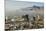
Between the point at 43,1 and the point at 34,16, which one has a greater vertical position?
the point at 43,1

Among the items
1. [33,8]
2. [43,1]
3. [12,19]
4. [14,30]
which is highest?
[43,1]

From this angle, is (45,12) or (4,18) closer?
(4,18)

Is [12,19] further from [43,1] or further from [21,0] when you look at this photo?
[43,1]

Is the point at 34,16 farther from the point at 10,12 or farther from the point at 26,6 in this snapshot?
the point at 10,12

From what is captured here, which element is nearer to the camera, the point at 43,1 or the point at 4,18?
the point at 4,18

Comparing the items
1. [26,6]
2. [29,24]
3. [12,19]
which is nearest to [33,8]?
[26,6]

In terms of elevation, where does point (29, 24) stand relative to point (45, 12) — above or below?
below

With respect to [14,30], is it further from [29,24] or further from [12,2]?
[12,2]

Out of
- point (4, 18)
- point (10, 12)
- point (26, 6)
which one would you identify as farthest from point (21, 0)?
point (4, 18)
